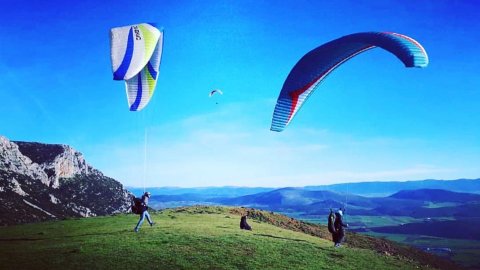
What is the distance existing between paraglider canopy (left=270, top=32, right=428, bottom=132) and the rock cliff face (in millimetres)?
129580

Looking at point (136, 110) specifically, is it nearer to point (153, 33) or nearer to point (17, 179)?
point (153, 33)

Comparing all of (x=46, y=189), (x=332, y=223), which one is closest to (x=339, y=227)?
(x=332, y=223)

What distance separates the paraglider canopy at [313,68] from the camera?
74.7ft

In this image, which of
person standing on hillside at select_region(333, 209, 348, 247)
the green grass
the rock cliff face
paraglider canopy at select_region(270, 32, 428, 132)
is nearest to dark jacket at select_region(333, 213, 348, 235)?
person standing on hillside at select_region(333, 209, 348, 247)

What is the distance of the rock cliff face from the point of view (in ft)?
473

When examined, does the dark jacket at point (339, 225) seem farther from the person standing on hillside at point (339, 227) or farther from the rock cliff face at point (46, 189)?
the rock cliff face at point (46, 189)

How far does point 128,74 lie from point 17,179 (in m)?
162

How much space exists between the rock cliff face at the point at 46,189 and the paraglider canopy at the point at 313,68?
129580 mm

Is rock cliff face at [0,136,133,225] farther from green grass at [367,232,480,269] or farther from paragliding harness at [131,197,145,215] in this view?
paragliding harness at [131,197,145,215]

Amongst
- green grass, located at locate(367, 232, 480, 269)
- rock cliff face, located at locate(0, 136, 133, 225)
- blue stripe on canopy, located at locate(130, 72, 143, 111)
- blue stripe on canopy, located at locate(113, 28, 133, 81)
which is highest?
blue stripe on canopy, located at locate(113, 28, 133, 81)

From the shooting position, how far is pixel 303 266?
19.5 m

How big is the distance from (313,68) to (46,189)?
178m

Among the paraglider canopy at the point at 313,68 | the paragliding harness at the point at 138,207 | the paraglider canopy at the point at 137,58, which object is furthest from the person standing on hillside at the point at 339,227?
the paraglider canopy at the point at 137,58

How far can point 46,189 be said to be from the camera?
176500mm
